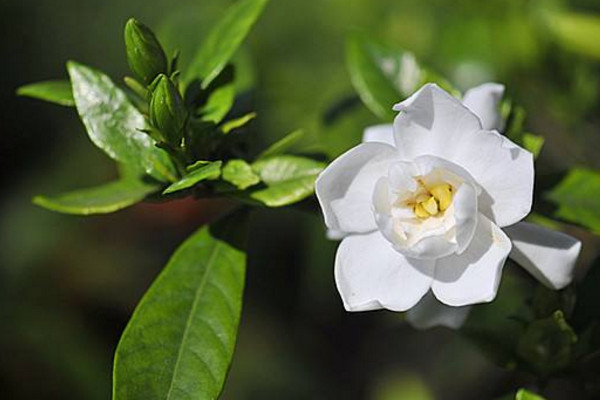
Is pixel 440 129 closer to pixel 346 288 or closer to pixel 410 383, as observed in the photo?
pixel 346 288

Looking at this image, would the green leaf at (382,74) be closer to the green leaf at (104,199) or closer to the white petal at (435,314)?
the white petal at (435,314)

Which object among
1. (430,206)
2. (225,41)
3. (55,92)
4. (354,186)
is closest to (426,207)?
(430,206)

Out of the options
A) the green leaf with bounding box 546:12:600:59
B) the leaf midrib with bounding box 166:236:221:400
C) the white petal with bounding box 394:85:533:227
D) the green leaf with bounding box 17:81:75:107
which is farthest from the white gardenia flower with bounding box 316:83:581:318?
the green leaf with bounding box 546:12:600:59

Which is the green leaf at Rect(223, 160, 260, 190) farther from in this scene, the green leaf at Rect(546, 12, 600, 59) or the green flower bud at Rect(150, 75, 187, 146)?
the green leaf at Rect(546, 12, 600, 59)

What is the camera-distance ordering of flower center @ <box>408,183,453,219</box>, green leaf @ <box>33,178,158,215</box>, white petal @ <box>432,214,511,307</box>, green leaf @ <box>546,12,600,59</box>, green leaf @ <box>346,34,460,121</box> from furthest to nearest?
green leaf @ <box>546,12,600,59</box>
green leaf @ <box>346,34,460,121</box>
green leaf @ <box>33,178,158,215</box>
flower center @ <box>408,183,453,219</box>
white petal @ <box>432,214,511,307</box>

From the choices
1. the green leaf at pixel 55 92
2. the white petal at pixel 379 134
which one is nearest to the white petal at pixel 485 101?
the white petal at pixel 379 134

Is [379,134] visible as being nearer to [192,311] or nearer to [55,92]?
[192,311]

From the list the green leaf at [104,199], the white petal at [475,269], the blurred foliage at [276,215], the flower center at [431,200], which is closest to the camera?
the white petal at [475,269]
